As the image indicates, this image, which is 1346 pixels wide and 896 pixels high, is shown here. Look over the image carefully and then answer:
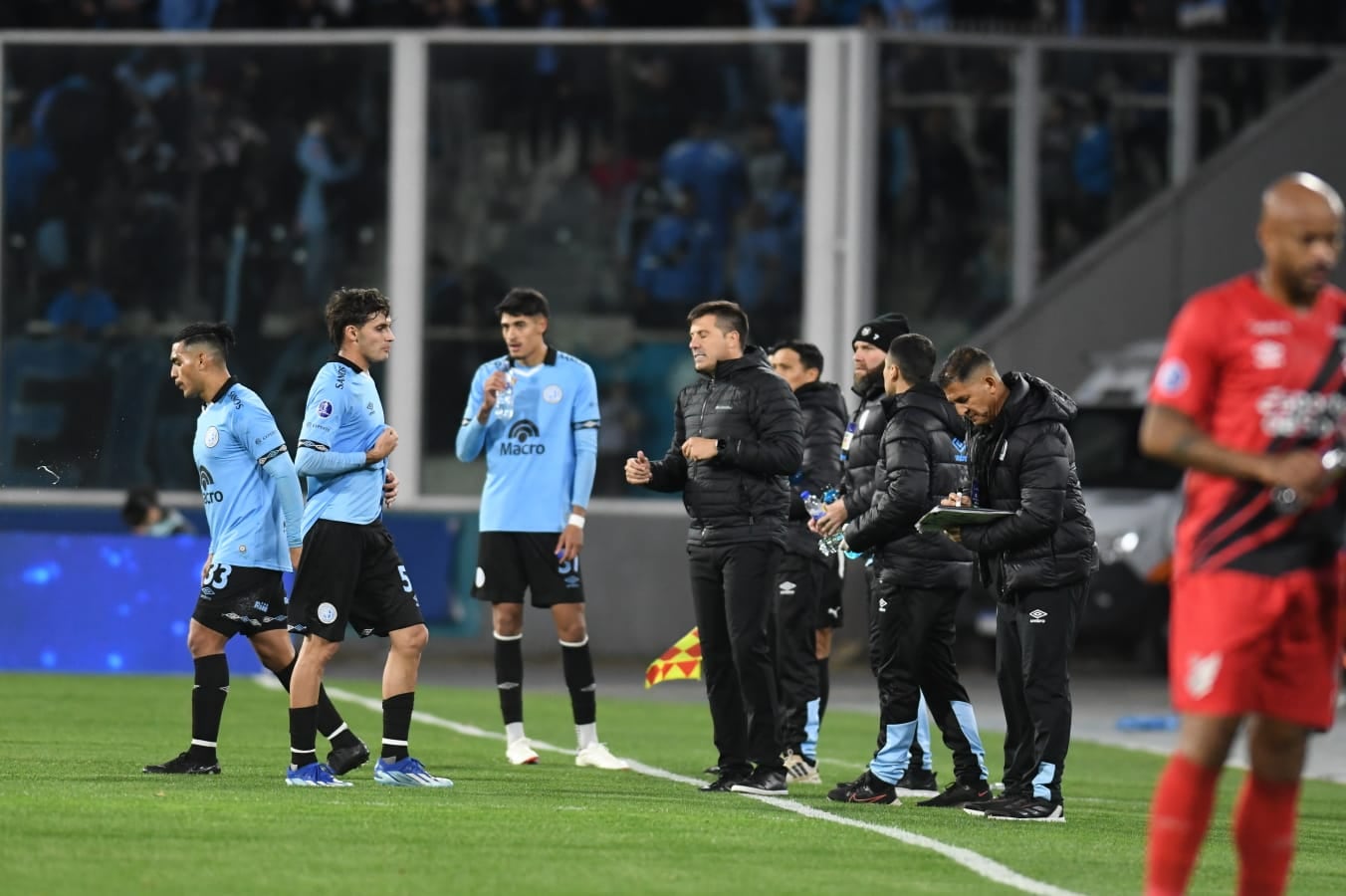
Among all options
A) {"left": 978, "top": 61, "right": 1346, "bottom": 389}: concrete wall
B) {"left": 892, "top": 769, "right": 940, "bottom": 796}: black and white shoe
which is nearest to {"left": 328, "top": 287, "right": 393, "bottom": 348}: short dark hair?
{"left": 892, "top": 769, "right": 940, "bottom": 796}: black and white shoe

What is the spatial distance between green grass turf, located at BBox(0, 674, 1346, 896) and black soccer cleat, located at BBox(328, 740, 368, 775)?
0.09m

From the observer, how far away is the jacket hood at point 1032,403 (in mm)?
10219

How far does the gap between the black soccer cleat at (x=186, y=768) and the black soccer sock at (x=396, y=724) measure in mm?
850

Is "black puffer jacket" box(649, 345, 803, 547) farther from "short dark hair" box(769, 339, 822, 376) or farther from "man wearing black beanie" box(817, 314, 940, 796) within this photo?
"short dark hair" box(769, 339, 822, 376)

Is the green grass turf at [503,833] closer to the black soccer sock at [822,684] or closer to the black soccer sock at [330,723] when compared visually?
the black soccer sock at [330,723]

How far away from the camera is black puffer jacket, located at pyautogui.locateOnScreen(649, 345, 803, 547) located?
35.7ft

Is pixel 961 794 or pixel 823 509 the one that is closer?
pixel 961 794

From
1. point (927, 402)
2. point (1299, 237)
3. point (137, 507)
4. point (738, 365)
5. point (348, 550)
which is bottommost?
point (137, 507)

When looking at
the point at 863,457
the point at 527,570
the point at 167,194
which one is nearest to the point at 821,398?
the point at 863,457

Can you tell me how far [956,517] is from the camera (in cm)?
991

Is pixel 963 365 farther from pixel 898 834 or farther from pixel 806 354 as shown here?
pixel 806 354

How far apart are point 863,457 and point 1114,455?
11.9 meters

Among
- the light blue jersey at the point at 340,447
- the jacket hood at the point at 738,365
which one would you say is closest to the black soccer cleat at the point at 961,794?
the jacket hood at the point at 738,365

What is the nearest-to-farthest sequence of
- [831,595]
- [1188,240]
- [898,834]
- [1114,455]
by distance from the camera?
[898,834] → [831,595] → [1114,455] → [1188,240]
